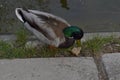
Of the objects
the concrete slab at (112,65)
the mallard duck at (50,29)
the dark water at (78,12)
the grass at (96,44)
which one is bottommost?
the dark water at (78,12)

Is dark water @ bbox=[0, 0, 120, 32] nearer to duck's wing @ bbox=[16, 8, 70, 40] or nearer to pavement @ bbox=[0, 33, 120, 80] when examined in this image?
duck's wing @ bbox=[16, 8, 70, 40]

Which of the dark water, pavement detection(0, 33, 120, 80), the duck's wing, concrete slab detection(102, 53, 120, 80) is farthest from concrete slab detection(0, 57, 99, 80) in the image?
the dark water

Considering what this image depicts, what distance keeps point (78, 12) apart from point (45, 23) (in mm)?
1023

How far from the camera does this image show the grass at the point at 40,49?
3.33 meters

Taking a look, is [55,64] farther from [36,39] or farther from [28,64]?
[36,39]

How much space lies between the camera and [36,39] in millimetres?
3566

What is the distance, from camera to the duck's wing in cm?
336

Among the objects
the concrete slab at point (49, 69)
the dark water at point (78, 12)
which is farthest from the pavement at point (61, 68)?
the dark water at point (78, 12)

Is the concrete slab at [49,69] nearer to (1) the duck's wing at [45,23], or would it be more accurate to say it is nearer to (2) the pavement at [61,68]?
(2) the pavement at [61,68]

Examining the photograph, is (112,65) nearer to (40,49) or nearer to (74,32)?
(74,32)

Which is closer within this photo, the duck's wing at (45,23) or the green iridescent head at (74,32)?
the green iridescent head at (74,32)

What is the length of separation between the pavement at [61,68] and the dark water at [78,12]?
2.65 feet

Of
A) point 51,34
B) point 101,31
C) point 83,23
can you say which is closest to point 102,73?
point 51,34

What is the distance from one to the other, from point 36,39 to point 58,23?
0.93 ft
